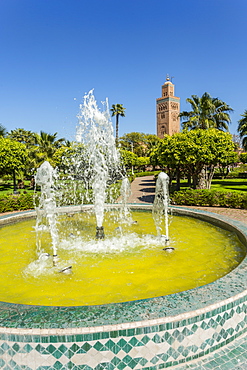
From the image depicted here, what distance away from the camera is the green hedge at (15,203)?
40.3 ft

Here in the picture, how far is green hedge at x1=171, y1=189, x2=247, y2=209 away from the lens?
1206cm

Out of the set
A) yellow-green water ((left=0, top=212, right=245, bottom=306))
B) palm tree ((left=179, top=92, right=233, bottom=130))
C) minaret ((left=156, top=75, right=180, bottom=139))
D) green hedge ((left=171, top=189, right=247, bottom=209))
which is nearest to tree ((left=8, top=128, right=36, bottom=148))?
palm tree ((left=179, top=92, right=233, bottom=130))

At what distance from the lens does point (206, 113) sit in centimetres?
2077

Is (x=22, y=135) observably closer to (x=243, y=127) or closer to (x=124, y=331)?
(x=243, y=127)

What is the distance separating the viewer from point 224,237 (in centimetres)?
724

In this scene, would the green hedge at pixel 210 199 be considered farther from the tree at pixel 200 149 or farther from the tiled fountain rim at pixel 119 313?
the tiled fountain rim at pixel 119 313

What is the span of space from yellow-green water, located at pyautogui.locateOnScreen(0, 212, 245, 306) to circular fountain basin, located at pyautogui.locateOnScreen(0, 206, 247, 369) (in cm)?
110

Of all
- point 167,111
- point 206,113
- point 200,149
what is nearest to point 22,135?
point 206,113

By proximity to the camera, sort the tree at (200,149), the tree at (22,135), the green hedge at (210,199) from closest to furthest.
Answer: the green hedge at (210,199), the tree at (200,149), the tree at (22,135)

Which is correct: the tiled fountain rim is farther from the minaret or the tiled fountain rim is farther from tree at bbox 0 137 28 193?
the minaret

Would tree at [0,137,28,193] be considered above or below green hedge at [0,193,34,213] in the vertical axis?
above

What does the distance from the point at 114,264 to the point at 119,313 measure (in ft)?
8.67

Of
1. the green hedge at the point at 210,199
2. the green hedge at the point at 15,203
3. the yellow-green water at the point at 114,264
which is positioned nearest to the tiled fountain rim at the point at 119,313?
the yellow-green water at the point at 114,264

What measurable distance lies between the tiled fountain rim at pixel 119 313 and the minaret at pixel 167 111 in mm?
80644
